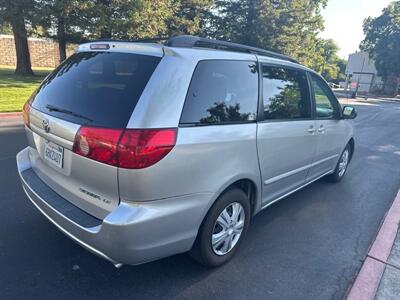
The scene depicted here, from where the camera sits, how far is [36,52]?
3875cm

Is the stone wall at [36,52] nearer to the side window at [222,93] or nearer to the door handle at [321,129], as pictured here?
the door handle at [321,129]

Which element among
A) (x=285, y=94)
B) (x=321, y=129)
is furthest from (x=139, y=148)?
(x=321, y=129)

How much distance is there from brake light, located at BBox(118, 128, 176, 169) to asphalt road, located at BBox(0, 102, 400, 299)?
1.11m

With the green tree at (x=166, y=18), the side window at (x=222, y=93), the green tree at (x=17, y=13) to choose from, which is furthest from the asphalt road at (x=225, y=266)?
the green tree at (x=166, y=18)

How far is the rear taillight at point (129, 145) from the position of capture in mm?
2189

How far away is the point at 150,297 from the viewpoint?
2588mm

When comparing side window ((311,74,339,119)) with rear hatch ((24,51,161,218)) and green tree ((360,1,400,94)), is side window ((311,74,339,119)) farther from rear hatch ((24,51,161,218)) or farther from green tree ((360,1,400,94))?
green tree ((360,1,400,94))

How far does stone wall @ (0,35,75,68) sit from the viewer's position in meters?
36.3

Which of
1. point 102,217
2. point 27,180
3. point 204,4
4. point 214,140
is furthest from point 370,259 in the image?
point 204,4

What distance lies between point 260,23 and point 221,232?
2848 centimetres

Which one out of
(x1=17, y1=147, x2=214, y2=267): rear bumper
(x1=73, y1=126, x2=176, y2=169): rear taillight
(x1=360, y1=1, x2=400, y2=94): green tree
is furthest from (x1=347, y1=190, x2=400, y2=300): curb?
(x1=360, y1=1, x2=400, y2=94): green tree

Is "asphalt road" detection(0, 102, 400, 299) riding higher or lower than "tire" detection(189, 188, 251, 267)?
lower

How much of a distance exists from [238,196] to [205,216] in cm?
40

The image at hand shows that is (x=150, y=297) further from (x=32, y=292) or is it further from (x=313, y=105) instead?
(x=313, y=105)
